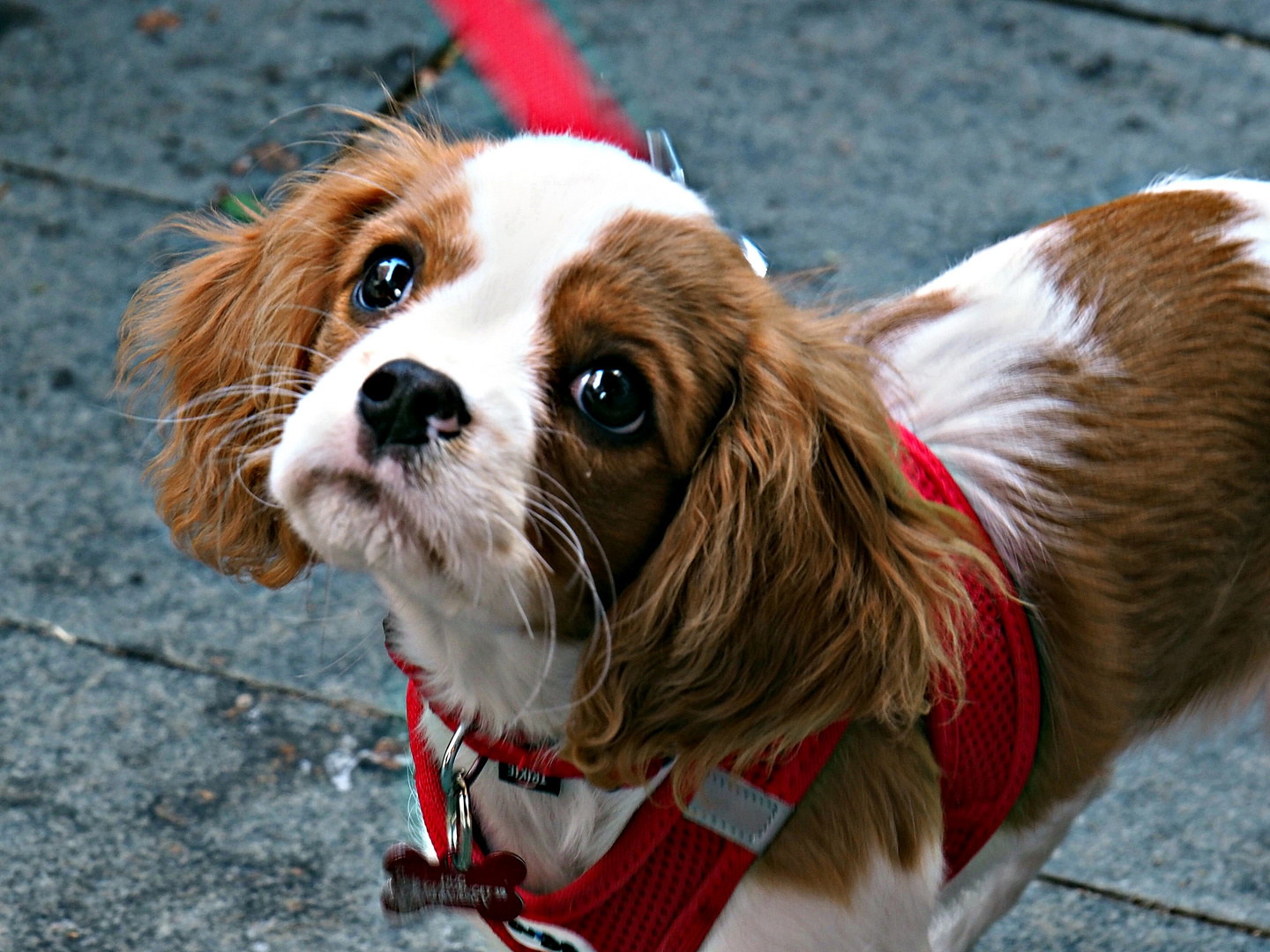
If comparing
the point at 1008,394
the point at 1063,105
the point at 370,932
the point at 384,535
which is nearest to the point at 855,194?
the point at 1063,105

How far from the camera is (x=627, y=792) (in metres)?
2.28

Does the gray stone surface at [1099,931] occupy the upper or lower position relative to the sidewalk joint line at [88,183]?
upper

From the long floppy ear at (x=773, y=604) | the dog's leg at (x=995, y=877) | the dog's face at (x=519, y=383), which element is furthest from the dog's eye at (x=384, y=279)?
the dog's leg at (x=995, y=877)

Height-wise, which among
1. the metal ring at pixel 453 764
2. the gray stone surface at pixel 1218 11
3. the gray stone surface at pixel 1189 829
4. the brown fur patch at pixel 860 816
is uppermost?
the gray stone surface at pixel 1218 11

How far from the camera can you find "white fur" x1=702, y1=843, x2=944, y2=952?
2.21m

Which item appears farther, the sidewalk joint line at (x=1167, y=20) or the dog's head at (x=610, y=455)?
the sidewalk joint line at (x=1167, y=20)

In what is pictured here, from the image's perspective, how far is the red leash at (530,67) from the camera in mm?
2338

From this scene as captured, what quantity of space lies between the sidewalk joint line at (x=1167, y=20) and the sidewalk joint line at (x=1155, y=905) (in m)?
3.91

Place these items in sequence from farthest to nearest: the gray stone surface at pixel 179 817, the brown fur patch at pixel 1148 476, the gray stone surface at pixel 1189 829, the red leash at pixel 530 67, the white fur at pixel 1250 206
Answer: the gray stone surface at pixel 1189 829, the gray stone surface at pixel 179 817, the white fur at pixel 1250 206, the brown fur patch at pixel 1148 476, the red leash at pixel 530 67

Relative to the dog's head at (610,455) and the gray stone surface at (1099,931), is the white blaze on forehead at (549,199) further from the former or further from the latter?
the gray stone surface at (1099,931)

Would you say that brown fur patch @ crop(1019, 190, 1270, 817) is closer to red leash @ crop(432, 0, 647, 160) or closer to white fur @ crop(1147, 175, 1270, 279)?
white fur @ crop(1147, 175, 1270, 279)

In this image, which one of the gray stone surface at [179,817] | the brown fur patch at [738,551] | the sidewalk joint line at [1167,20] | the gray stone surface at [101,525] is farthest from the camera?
the sidewalk joint line at [1167,20]

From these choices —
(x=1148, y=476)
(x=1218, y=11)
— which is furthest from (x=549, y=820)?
(x=1218, y=11)

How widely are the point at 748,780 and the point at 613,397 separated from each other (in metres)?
0.60
